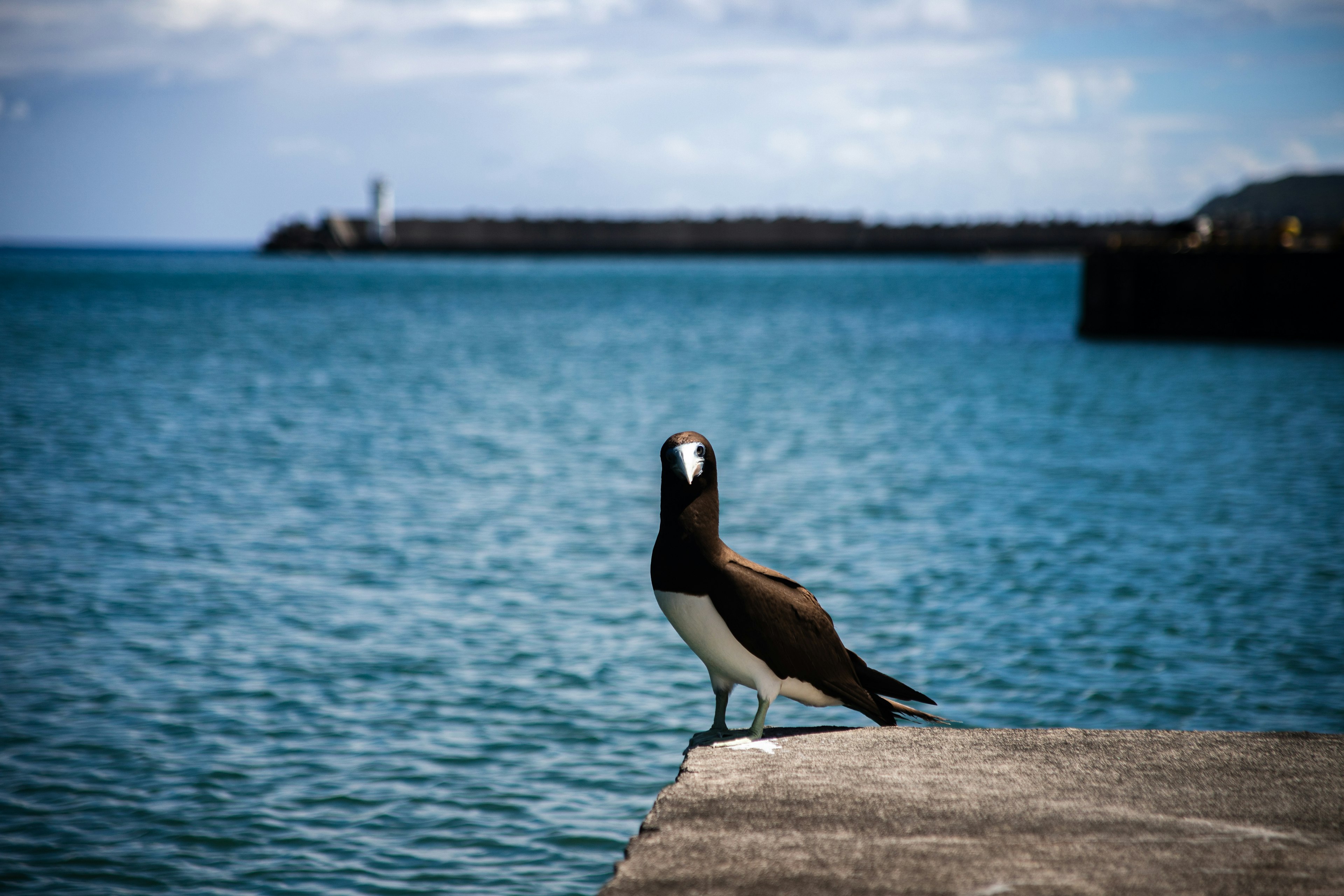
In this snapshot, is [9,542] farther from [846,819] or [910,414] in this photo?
[910,414]

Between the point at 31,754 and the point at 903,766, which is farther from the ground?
the point at 903,766

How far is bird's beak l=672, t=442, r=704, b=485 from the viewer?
13.9 ft

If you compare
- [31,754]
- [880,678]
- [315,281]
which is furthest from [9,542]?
[315,281]

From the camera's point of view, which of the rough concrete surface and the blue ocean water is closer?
the rough concrete surface

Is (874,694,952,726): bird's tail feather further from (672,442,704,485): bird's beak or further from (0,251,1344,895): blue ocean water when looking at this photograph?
(0,251,1344,895): blue ocean water

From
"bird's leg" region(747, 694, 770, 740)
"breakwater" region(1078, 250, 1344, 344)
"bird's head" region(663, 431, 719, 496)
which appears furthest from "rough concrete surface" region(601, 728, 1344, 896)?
"breakwater" region(1078, 250, 1344, 344)

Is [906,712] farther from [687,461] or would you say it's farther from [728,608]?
[687,461]

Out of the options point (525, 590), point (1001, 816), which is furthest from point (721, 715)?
point (525, 590)

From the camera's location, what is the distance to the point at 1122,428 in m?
26.9

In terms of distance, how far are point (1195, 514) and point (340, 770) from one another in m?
13.2

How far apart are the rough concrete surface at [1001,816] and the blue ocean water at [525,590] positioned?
3.44 metres

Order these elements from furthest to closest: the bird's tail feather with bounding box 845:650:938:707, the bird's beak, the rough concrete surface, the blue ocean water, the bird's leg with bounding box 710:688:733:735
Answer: the blue ocean water
the bird's tail feather with bounding box 845:650:938:707
the bird's leg with bounding box 710:688:733:735
the bird's beak
the rough concrete surface

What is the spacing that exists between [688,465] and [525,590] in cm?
946

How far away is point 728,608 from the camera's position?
4.28 meters
